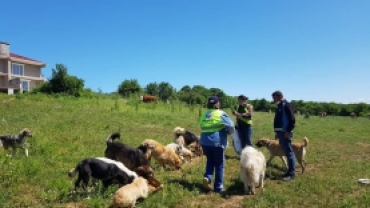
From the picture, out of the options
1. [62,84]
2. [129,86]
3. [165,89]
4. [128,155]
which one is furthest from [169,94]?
[128,155]

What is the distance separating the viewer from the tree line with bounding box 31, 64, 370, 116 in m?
32.0

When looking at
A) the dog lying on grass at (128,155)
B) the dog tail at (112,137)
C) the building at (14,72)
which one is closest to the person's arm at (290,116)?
the dog lying on grass at (128,155)

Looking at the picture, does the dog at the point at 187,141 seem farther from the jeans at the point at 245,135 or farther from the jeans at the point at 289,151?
the jeans at the point at 289,151

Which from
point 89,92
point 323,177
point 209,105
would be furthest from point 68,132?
point 89,92

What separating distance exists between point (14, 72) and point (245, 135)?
41955 mm

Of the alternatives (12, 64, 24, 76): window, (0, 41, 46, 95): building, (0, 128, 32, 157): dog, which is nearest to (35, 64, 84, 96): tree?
(0, 41, 46, 95): building

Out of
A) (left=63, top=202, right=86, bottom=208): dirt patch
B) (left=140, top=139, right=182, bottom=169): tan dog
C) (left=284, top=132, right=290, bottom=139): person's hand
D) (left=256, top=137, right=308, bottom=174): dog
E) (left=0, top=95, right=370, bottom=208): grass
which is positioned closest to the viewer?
(left=63, top=202, right=86, bottom=208): dirt patch

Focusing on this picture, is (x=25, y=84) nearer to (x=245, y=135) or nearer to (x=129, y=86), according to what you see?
(x=129, y=86)

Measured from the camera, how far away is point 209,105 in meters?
6.82

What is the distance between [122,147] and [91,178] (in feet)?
5.20

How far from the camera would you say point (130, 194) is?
211 inches

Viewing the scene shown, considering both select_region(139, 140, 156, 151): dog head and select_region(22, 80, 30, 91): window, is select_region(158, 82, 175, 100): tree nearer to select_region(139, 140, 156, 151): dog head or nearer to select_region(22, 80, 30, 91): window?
select_region(22, 80, 30, 91): window

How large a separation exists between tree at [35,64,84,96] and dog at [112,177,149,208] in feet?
90.6

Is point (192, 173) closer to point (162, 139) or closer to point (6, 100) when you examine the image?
point (162, 139)
